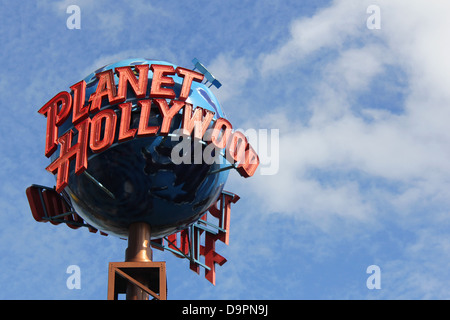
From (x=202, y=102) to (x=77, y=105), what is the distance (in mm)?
3412

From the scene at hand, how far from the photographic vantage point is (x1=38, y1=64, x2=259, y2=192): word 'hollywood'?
18.2 m

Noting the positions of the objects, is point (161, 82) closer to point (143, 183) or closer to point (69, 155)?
point (143, 183)

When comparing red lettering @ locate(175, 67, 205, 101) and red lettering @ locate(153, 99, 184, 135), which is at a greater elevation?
red lettering @ locate(175, 67, 205, 101)

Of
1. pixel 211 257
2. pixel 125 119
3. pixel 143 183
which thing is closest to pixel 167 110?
pixel 125 119

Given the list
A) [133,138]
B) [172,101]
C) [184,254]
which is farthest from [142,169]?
[184,254]

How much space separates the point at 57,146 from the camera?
63.6 feet

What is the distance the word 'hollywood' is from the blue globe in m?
0.23

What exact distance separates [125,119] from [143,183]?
5.67ft

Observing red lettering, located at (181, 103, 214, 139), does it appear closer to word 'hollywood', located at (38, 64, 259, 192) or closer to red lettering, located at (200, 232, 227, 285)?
word 'hollywood', located at (38, 64, 259, 192)

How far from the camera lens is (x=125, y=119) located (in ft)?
60.3

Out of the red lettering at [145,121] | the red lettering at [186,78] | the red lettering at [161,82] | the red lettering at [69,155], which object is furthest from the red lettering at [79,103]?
the red lettering at [186,78]

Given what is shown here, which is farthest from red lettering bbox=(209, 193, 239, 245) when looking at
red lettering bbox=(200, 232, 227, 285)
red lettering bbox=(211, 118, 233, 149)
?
red lettering bbox=(211, 118, 233, 149)

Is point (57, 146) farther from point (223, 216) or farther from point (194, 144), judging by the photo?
point (223, 216)
